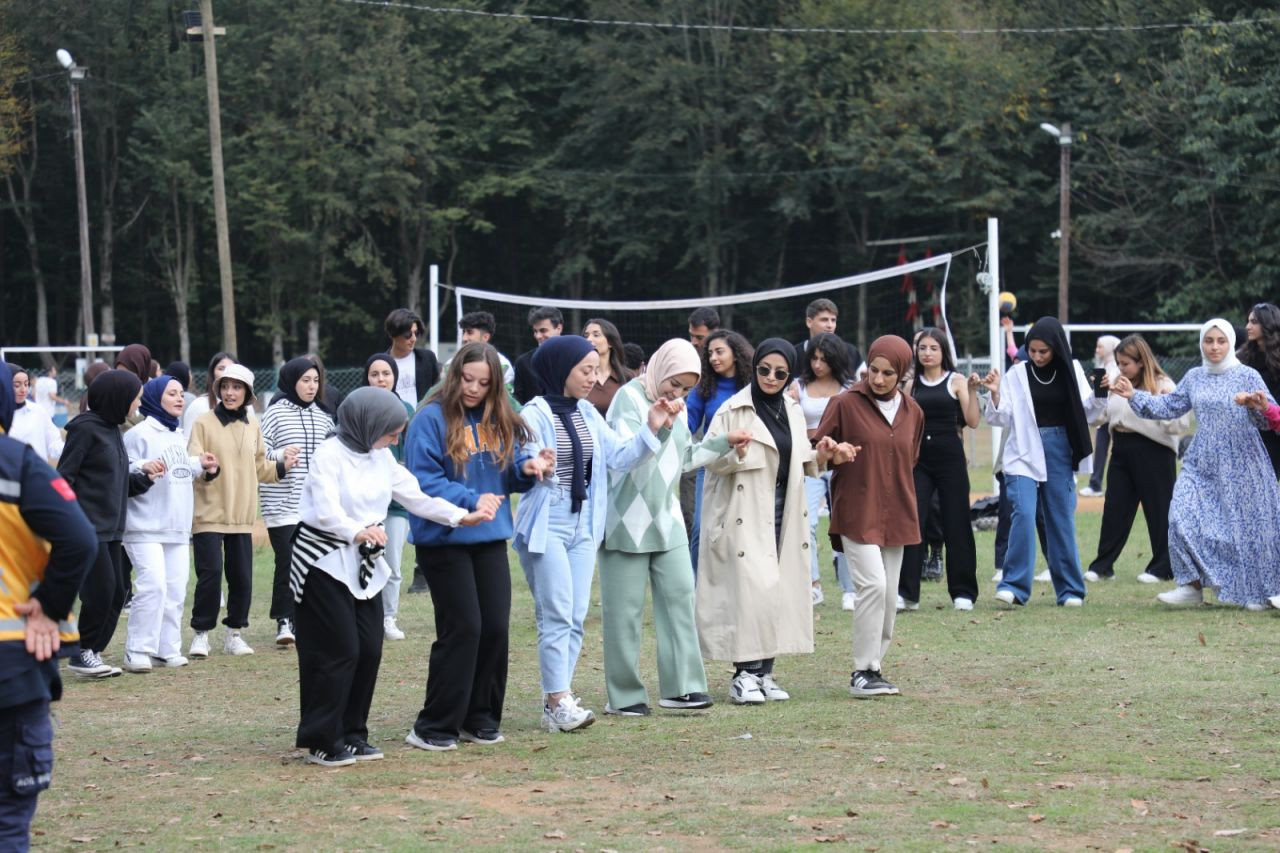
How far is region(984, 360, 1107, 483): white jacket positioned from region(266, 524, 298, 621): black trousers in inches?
203

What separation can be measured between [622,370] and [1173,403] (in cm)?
397

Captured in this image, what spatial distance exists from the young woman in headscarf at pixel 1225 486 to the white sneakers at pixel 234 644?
6177 millimetres

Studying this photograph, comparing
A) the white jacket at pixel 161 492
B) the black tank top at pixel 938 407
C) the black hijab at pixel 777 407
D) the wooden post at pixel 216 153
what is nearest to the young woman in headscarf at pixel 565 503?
the black hijab at pixel 777 407

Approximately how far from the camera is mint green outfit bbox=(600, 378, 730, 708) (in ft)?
26.6

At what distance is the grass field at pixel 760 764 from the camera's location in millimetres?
5867

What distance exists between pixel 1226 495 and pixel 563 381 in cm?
583

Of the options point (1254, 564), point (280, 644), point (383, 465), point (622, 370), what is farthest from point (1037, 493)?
point (383, 465)

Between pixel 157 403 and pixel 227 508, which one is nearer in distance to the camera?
pixel 157 403

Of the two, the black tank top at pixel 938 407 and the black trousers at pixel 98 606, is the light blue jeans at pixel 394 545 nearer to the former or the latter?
the black trousers at pixel 98 606

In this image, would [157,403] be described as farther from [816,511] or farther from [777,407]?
[816,511]

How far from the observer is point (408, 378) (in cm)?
1169

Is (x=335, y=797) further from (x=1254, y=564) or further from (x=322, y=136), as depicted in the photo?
(x=322, y=136)

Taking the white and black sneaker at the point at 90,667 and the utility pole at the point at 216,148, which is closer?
the white and black sneaker at the point at 90,667

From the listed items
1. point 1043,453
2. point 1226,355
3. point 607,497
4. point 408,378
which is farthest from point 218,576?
point 1226,355
